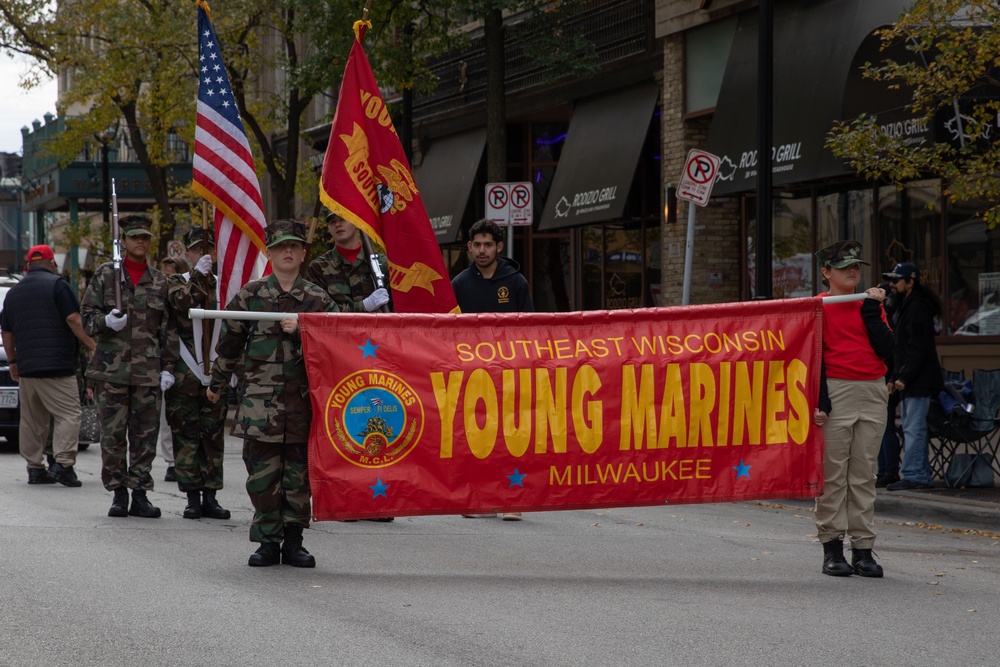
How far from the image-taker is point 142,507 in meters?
10.1

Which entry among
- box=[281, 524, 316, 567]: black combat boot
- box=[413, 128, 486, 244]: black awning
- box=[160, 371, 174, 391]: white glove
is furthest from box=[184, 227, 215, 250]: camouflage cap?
box=[413, 128, 486, 244]: black awning

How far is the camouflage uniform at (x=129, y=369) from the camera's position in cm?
1013

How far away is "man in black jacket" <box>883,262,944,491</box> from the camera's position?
12.2 m

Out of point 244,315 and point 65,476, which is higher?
point 244,315

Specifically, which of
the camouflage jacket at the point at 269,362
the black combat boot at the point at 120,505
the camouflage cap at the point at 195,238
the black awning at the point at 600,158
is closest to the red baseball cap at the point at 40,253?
the camouflage cap at the point at 195,238

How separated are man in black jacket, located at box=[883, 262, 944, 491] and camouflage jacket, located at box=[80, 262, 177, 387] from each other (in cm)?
611

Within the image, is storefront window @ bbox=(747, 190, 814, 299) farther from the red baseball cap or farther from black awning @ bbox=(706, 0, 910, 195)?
the red baseball cap

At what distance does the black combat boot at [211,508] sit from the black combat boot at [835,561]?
14.4 feet

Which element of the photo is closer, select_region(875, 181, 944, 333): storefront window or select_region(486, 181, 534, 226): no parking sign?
select_region(486, 181, 534, 226): no parking sign

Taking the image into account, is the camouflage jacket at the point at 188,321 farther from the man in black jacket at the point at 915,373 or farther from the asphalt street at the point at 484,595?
the man in black jacket at the point at 915,373

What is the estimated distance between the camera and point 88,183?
1779 inches

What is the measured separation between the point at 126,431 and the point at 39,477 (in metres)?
2.77

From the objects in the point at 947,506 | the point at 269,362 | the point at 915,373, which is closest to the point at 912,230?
the point at 915,373

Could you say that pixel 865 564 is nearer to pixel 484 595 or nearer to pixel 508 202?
pixel 484 595
